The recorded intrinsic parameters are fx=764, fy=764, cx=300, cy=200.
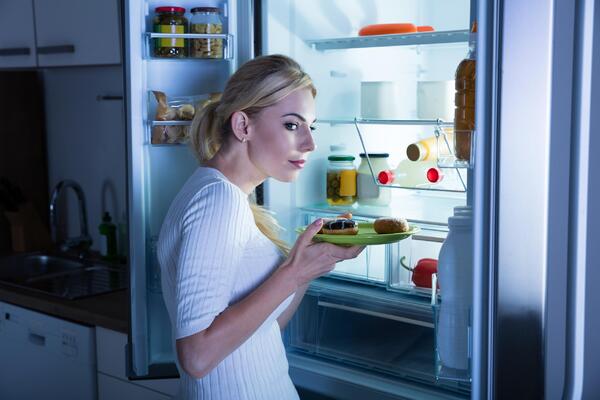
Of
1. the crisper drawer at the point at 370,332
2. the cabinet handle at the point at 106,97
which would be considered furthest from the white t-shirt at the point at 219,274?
the cabinet handle at the point at 106,97

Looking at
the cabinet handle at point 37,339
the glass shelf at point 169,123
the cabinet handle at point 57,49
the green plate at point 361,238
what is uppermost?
the cabinet handle at point 57,49

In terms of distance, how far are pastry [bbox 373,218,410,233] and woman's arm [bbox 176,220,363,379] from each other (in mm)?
86

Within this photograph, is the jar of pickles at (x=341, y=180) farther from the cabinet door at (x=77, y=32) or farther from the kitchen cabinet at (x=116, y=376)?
the cabinet door at (x=77, y=32)

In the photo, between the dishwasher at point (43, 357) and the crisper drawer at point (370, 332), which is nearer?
the crisper drawer at point (370, 332)

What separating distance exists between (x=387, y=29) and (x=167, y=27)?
1.77 feet

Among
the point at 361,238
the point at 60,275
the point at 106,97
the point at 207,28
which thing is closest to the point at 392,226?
the point at 361,238

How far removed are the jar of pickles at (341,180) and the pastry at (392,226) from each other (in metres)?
0.48

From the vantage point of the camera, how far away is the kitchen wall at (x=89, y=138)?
306 cm

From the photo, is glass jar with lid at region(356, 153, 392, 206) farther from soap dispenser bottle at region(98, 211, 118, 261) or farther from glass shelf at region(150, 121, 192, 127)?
soap dispenser bottle at region(98, 211, 118, 261)

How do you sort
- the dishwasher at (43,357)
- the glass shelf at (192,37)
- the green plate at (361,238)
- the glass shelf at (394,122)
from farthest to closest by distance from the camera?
1. the dishwasher at (43,357)
2. the glass shelf at (192,37)
3. the glass shelf at (394,122)
4. the green plate at (361,238)

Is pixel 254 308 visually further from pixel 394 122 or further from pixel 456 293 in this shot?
pixel 394 122

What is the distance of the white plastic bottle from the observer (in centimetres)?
140

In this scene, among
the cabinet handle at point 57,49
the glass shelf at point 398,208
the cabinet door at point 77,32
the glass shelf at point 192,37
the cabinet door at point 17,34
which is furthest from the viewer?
the cabinet door at point 17,34

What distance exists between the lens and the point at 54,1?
8.71ft
